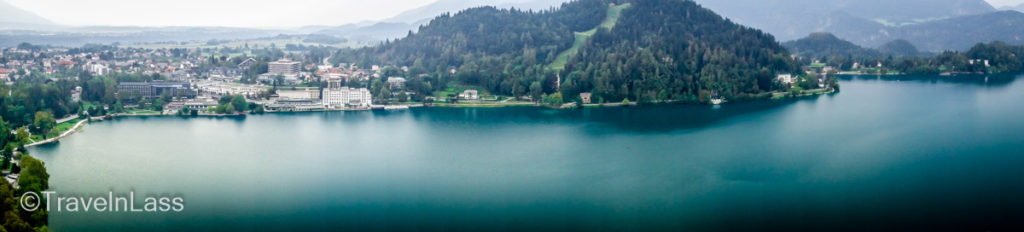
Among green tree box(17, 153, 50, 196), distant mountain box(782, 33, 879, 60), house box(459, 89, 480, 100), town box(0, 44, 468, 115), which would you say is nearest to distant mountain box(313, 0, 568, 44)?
distant mountain box(782, 33, 879, 60)

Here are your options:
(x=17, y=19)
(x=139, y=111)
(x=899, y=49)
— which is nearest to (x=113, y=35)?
(x=17, y=19)

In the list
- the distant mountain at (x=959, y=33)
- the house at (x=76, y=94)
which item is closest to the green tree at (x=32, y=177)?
the house at (x=76, y=94)

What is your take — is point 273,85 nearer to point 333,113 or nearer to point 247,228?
point 333,113

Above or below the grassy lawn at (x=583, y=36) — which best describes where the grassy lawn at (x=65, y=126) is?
below

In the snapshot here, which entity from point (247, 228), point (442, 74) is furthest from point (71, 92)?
point (247, 228)

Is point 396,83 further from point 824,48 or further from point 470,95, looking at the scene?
point 824,48

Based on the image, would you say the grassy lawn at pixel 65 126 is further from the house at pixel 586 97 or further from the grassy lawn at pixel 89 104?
the house at pixel 586 97
